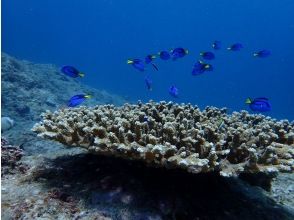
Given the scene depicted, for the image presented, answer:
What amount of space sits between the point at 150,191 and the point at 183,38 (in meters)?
184

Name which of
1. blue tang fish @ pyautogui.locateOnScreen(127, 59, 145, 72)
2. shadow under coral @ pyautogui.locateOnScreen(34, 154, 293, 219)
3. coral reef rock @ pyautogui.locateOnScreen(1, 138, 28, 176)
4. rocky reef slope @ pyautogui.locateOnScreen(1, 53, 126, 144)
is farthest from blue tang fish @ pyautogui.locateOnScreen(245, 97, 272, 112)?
rocky reef slope @ pyautogui.locateOnScreen(1, 53, 126, 144)

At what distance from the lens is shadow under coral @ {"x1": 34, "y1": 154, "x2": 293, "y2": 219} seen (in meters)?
3.50

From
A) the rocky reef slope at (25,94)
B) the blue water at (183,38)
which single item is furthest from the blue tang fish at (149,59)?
the blue water at (183,38)

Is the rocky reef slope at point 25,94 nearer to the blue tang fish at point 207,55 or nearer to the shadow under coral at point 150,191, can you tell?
the blue tang fish at point 207,55

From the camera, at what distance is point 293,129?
5.10m

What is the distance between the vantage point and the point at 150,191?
3674 mm

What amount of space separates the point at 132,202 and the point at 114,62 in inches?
7319

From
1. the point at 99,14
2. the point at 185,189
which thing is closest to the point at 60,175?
the point at 185,189

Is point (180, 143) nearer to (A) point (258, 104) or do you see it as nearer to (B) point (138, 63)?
(A) point (258, 104)

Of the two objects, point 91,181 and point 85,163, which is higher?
point 85,163

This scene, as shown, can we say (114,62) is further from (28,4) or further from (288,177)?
(288,177)

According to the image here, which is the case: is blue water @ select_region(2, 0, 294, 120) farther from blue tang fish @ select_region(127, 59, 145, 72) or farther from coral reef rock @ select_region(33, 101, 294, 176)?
coral reef rock @ select_region(33, 101, 294, 176)

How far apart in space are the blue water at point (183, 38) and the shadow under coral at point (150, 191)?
12168 cm

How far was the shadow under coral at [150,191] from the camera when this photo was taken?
3.50 meters
